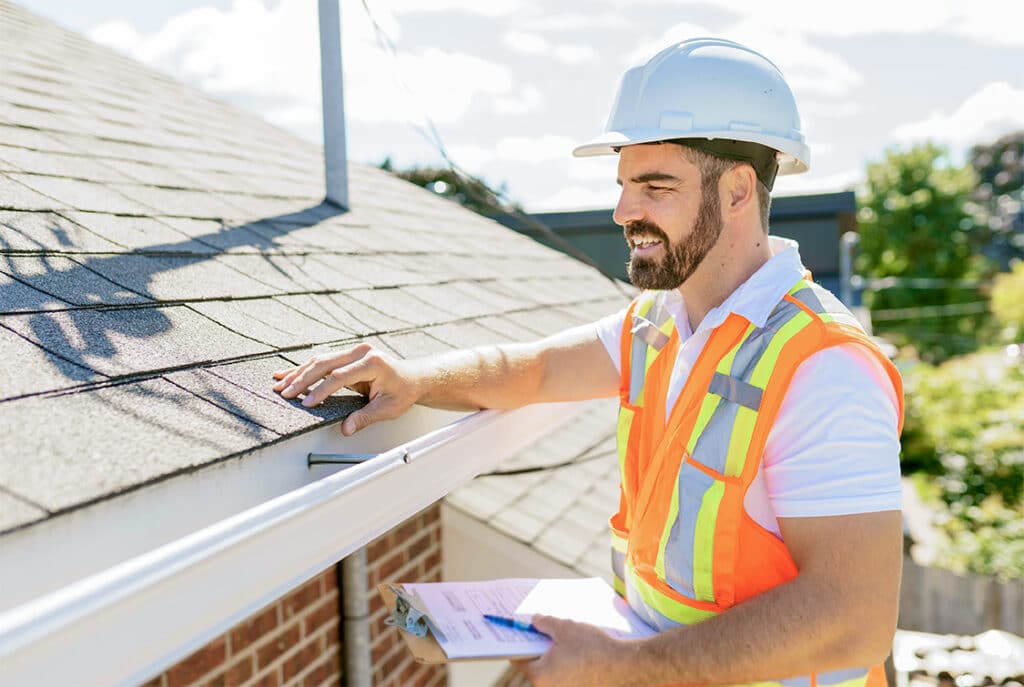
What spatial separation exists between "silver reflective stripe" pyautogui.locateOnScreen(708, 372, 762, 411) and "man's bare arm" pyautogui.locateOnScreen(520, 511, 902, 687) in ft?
0.83

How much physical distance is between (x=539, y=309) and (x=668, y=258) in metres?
2.08

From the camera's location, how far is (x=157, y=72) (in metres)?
6.14

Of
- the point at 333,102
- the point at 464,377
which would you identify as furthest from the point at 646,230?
the point at 333,102

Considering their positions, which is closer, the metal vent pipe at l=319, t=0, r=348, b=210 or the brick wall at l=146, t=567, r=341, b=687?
the brick wall at l=146, t=567, r=341, b=687

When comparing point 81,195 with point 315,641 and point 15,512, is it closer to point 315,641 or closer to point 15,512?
point 15,512

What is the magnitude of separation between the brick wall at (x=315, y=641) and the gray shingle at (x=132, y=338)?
126cm

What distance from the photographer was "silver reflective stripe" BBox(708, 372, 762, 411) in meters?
1.94

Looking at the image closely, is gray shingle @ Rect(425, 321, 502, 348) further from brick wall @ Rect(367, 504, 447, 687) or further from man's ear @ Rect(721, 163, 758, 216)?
brick wall @ Rect(367, 504, 447, 687)

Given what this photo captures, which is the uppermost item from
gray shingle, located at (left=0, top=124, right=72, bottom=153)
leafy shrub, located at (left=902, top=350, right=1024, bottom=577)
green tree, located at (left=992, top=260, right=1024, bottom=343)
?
gray shingle, located at (left=0, top=124, right=72, bottom=153)

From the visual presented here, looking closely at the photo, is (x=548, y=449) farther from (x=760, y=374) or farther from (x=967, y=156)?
(x=967, y=156)

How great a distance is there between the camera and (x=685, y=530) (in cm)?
202

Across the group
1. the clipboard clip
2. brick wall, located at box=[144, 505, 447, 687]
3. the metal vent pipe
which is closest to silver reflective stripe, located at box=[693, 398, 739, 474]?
the clipboard clip

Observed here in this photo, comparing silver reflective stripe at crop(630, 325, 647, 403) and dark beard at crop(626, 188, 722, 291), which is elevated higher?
dark beard at crop(626, 188, 722, 291)

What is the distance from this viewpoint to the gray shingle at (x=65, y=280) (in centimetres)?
199
